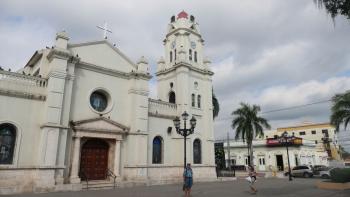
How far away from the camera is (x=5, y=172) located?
15.3 metres

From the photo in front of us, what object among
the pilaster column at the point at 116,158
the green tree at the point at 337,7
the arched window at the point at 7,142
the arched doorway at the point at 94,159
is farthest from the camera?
the pilaster column at the point at 116,158

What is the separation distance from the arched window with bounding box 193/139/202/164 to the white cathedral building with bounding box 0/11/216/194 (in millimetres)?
90

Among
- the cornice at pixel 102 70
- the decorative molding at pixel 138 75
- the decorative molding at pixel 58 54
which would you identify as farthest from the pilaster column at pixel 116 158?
the decorative molding at pixel 58 54

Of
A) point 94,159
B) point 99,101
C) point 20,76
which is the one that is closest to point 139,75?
point 99,101

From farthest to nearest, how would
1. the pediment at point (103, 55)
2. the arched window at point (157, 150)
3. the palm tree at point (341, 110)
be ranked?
the palm tree at point (341, 110) → the arched window at point (157, 150) → the pediment at point (103, 55)

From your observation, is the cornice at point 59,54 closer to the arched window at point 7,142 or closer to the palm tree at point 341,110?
the arched window at point 7,142

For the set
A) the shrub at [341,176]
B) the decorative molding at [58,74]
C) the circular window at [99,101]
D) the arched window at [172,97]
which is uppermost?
the arched window at [172,97]

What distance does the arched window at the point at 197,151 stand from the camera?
81.8 feet

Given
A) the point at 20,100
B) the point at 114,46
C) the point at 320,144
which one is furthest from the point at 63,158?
the point at 320,144

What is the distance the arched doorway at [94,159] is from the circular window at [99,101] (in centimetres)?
241

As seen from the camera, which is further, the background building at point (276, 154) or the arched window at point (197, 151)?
the background building at point (276, 154)

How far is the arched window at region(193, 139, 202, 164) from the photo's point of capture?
81.8 feet

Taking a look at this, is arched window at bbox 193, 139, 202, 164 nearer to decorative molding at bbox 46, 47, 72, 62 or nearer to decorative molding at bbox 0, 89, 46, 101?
decorative molding at bbox 46, 47, 72, 62

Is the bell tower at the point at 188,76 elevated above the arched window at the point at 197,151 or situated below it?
above
